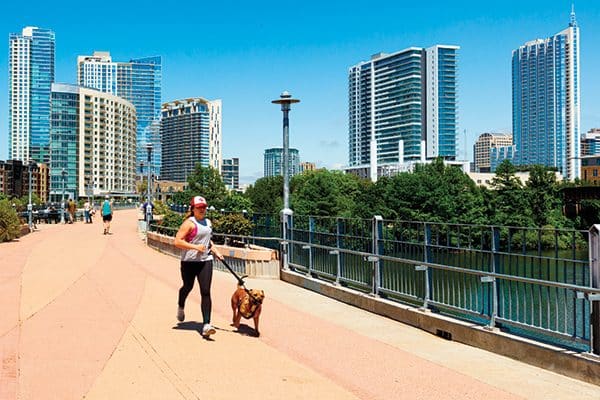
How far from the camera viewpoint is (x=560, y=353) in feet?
23.1

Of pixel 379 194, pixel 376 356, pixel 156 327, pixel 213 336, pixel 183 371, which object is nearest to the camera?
pixel 183 371

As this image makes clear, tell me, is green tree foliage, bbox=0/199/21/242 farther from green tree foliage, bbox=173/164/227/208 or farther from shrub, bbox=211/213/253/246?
green tree foliage, bbox=173/164/227/208

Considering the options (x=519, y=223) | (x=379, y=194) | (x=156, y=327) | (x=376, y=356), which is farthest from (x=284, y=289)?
(x=379, y=194)

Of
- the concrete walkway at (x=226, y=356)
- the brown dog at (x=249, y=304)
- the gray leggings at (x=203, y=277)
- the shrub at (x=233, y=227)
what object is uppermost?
the shrub at (x=233, y=227)

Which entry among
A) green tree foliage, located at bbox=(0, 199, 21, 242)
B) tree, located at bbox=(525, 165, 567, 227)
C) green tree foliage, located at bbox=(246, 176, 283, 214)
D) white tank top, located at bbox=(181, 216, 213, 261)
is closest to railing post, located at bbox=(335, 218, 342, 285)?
white tank top, located at bbox=(181, 216, 213, 261)

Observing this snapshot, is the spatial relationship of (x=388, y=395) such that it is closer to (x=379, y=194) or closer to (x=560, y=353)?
(x=560, y=353)

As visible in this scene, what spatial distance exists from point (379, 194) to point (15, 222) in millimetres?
58869

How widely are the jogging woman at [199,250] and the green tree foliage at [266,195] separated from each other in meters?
90.8

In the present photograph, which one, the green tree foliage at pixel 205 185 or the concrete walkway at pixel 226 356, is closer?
A: the concrete walkway at pixel 226 356

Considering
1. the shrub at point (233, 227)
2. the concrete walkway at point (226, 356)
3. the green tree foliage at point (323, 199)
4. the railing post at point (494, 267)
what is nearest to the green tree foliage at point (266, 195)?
the green tree foliage at point (323, 199)

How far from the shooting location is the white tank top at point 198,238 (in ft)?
27.0

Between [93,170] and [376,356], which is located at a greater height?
[93,170]

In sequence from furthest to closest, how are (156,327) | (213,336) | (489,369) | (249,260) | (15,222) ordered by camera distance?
(15,222) < (249,260) < (156,327) < (213,336) < (489,369)

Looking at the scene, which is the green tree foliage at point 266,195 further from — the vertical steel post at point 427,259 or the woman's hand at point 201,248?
the woman's hand at point 201,248
